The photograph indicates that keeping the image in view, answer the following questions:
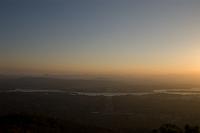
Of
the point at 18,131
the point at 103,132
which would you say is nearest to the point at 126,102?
the point at 103,132

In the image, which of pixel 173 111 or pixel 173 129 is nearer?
pixel 173 129

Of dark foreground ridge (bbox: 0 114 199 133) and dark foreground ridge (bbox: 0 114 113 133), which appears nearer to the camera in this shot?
dark foreground ridge (bbox: 0 114 199 133)

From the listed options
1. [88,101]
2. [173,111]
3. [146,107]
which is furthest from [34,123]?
[88,101]

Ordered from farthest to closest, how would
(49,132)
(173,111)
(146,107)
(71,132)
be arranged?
(146,107), (173,111), (71,132), (49,132)

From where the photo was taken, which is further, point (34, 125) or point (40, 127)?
point (34, 125)

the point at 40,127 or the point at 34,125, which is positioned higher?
the point at 34,125

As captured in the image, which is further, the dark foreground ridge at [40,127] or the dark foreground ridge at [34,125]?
the dark foreground ridge at [34,125]

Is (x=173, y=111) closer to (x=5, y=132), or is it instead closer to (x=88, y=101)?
(x=88, y=101)

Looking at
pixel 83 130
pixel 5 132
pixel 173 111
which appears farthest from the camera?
pixel 173 111

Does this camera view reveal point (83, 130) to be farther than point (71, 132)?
Yes

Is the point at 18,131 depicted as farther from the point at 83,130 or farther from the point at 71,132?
the point at 83,130
